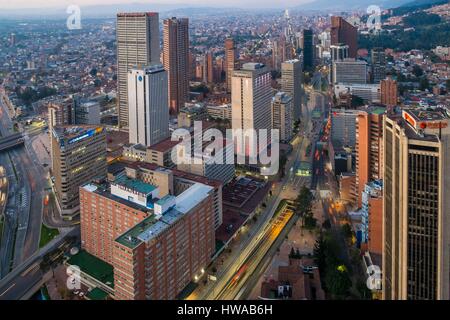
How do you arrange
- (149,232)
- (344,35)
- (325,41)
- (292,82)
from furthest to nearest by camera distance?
(325,41)
(344,35)
(292,82)
(149,232)

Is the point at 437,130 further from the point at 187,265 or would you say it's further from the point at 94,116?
the point at 94,116

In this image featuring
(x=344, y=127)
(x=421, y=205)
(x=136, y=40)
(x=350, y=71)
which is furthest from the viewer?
(x=350, y=71)

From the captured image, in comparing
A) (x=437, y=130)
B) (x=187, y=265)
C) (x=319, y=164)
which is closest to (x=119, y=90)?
(x=319, y=164)

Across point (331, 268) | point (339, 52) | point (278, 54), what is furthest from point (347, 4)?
point (331, 268)

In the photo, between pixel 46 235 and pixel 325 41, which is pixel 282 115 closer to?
pixel 46 235

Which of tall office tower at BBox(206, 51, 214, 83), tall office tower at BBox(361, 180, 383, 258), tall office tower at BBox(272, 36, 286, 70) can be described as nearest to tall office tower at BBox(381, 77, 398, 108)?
tall office tower at BBox(361, 180, 383, 258)

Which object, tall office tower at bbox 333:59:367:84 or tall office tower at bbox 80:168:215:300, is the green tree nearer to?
tall office tower at bbox 80:168:215:300
